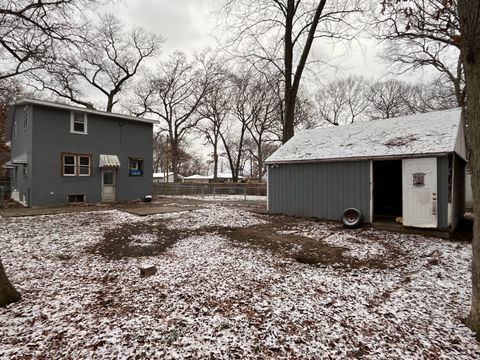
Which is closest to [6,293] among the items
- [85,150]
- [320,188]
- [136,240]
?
[136,240]

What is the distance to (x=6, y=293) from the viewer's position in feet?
11.0

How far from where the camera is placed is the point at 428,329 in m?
3.01

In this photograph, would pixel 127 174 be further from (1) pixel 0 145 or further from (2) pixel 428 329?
(1) pixel 0 145

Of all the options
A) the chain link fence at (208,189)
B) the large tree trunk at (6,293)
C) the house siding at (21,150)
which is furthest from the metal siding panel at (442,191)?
the house siding at (21,150)

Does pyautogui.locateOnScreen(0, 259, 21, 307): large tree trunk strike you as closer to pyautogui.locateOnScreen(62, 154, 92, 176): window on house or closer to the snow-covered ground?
the snow-covered ground

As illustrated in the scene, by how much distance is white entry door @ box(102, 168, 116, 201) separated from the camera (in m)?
14.6

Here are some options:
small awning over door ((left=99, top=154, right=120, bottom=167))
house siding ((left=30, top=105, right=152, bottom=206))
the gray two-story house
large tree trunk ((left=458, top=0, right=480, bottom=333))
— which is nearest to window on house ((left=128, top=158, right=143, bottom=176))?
the gray two-story house

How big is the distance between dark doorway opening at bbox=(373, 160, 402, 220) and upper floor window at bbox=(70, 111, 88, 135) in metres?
15.2

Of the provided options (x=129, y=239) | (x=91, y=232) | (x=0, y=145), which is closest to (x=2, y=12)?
(x=91, y=232)

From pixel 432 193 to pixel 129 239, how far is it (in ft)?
29.1

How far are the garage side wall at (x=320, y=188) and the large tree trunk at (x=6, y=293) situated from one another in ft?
29.2

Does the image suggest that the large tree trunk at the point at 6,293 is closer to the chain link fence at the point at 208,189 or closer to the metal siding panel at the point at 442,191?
the metal siding panel at the point at 442,191

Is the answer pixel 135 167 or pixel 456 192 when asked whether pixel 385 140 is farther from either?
pixel 135 167

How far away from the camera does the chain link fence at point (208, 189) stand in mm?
23062
